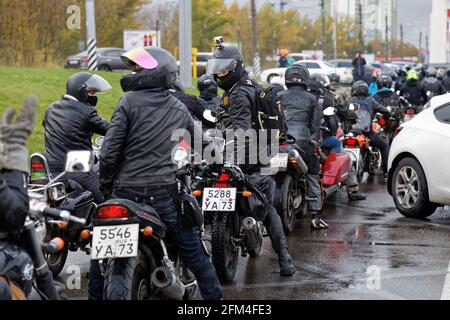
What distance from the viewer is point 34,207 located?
16.8 ft

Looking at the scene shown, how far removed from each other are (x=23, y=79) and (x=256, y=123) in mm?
16651

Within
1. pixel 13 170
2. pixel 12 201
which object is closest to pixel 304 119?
pixel 13 170

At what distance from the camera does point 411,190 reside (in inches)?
446

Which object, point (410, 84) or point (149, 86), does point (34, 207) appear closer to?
point (149, 86)

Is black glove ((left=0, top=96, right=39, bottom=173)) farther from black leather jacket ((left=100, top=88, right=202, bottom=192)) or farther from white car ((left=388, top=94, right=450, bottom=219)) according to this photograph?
white car ((left=388, top=94, right=450, bottom=219))

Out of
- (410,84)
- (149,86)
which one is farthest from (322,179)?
(410,84)

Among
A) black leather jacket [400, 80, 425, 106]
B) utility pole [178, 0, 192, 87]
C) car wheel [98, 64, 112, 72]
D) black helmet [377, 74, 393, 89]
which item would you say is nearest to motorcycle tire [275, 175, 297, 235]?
black helmet [377, 74, 393, 89]

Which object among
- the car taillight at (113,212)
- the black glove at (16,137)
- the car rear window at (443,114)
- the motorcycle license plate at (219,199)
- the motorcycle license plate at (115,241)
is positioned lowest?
the motorcycle license plate at (219,199)

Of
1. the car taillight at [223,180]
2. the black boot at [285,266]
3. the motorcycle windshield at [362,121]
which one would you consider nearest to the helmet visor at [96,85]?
the car taillight at [223,180]

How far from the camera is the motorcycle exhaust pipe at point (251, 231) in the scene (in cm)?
802

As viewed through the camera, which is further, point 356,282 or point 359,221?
point 359,221

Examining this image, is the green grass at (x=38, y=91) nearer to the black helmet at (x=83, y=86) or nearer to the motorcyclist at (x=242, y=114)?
the black helmet at (x=83, y=86)

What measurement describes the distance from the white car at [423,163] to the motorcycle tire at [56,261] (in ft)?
15.0

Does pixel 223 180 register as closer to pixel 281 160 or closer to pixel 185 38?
pixel 281 160
